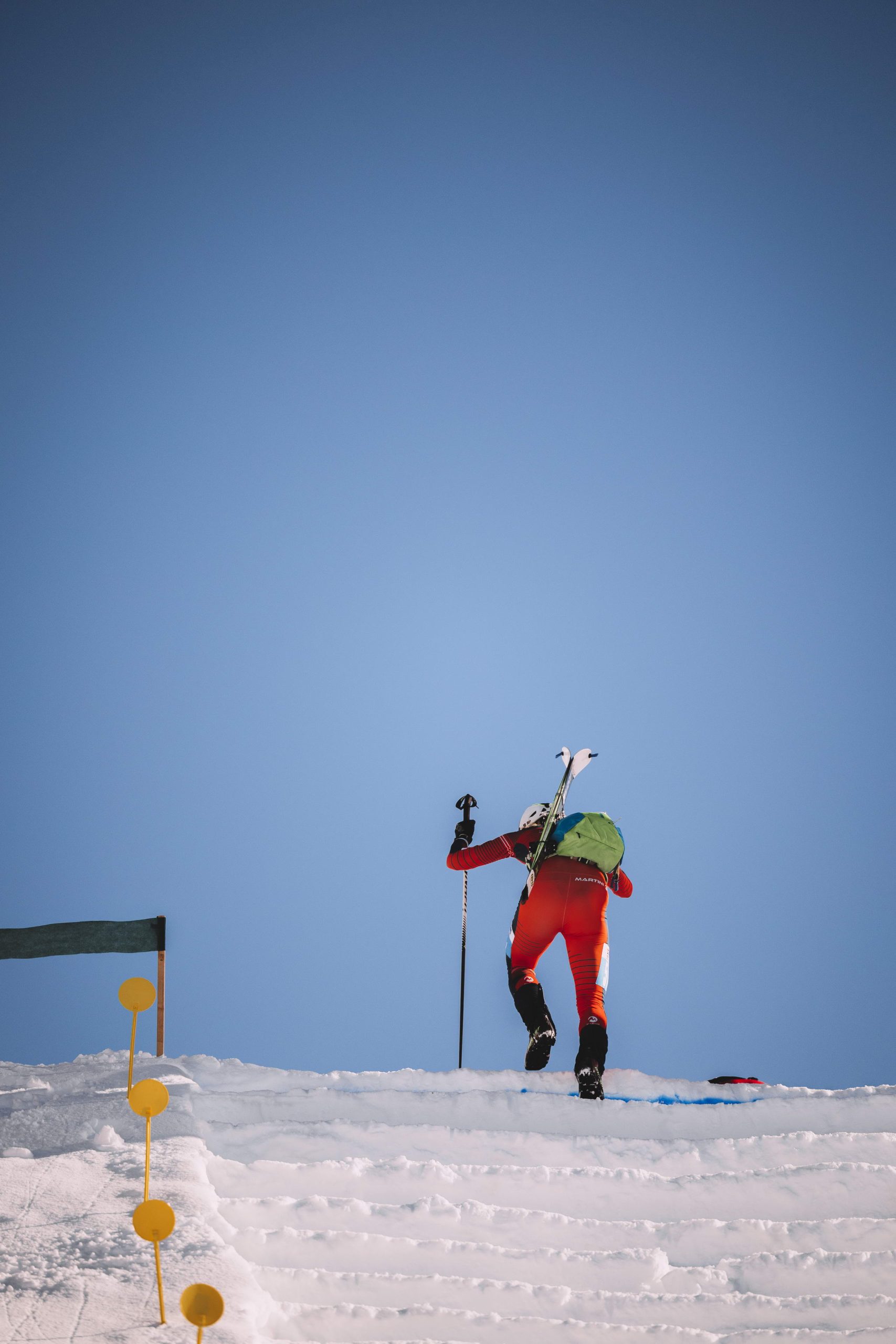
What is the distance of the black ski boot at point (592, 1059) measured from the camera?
14.9 ft

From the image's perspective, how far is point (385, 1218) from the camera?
3199 mm

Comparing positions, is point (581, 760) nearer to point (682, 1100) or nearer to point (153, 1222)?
point (682, 1100)

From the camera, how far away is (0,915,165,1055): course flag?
16.6 ft

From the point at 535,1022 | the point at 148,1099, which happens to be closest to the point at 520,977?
the point at 535,1022

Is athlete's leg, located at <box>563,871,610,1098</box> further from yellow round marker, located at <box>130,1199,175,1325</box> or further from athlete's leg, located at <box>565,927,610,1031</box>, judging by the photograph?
yellow round marker, located at <box>130,1199,175,1325</box>

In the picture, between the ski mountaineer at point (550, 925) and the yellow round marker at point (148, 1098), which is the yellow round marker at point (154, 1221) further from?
the ski mountaineer at point (550, 925)

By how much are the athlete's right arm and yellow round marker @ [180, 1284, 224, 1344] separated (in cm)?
397

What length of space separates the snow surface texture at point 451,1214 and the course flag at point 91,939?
2.39 feet

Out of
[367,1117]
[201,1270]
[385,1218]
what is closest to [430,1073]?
[367,1117]

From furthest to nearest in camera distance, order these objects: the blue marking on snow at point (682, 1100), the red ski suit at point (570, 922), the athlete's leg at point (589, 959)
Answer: the red ski suit at point (570, 922) < the athlete's leg at point (589, 959) < the blue marking on snow at point (682, 1100)

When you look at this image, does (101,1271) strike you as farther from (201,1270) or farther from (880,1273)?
(880,1273)

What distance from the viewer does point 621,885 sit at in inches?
232

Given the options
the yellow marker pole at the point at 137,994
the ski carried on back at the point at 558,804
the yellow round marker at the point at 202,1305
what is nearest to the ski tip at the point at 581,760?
the ski carried on back at the point at 558,804

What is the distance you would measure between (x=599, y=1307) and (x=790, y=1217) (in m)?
1.00
